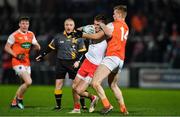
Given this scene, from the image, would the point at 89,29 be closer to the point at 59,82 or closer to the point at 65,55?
the point at 65,55

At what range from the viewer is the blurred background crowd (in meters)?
30.5

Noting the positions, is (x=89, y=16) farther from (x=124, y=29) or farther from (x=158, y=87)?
(x=124, y=29)

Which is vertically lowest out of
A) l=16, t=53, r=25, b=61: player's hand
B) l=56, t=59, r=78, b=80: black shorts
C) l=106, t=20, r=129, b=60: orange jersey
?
l=56, t=59, r=78, b=80: black shorts

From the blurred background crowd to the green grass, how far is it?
3022 mm

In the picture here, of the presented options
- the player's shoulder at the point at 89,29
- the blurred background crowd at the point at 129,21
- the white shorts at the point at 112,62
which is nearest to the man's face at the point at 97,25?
the player's shoulder at the point at 89,29

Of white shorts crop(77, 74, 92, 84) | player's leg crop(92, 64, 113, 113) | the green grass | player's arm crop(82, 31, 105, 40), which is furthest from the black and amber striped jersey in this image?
player's leg crop(92, 64, 113, 113)

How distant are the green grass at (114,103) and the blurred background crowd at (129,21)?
3.02 meters

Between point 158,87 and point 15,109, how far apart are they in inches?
505

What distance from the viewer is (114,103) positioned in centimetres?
2045

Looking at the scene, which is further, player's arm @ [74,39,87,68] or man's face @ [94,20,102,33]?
player's arm @ [74,39,87,68]

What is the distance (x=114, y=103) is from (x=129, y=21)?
11.7 metres

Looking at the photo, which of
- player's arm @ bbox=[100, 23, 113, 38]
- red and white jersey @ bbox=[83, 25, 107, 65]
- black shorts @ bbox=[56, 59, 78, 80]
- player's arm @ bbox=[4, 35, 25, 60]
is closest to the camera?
player's arm @ bbox=[100, 23, 113, 38]

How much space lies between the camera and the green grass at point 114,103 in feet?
53.1

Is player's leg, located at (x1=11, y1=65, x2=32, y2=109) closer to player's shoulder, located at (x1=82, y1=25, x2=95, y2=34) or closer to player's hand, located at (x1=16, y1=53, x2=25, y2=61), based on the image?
player's hand, located at (x1=16, y1=53, x2=25, y2=61)
